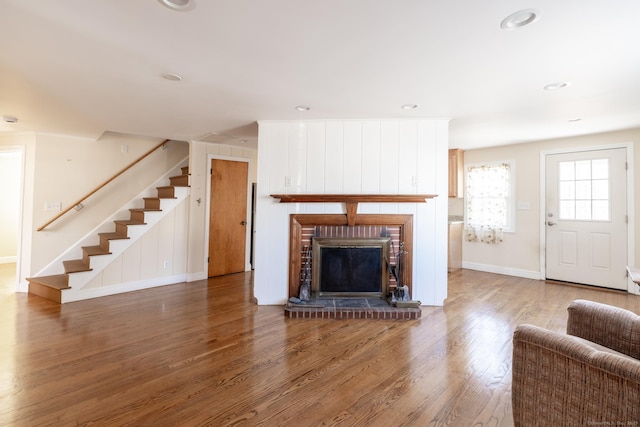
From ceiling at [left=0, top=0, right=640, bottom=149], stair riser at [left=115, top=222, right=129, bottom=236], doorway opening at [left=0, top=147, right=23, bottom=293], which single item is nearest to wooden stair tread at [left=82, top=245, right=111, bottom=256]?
stair riser at [left=115, top=222, right=129, bottom=236]

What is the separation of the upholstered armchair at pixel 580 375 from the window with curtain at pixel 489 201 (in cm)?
425

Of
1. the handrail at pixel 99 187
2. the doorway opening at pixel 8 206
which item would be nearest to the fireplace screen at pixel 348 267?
the handrail at pixel 99 187

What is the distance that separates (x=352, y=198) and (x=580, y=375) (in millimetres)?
2572

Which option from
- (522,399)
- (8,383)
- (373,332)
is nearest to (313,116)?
(373,332)

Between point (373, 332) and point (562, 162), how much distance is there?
4.36 metres

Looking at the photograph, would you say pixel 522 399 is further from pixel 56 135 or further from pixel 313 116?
pixel 56 135

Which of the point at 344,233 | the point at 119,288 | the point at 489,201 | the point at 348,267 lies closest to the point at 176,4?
the point at 344,233

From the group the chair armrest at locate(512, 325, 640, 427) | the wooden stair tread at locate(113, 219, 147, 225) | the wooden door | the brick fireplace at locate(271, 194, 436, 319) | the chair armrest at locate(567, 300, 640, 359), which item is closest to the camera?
the chair armrest at locate(512, 325, 640, 427)

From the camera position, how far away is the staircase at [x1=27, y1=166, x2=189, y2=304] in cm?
388

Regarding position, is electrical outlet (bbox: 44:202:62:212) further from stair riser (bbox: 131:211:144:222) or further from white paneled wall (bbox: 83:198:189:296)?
white paneled wall (bbox: 83:198:189:296)

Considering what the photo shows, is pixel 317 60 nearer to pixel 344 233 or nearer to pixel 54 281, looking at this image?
pixel 344 233

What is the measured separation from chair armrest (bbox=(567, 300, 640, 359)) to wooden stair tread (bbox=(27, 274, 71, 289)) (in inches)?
204

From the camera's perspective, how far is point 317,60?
224 centimetres

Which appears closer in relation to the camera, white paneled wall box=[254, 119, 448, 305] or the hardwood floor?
the hardwood floor
